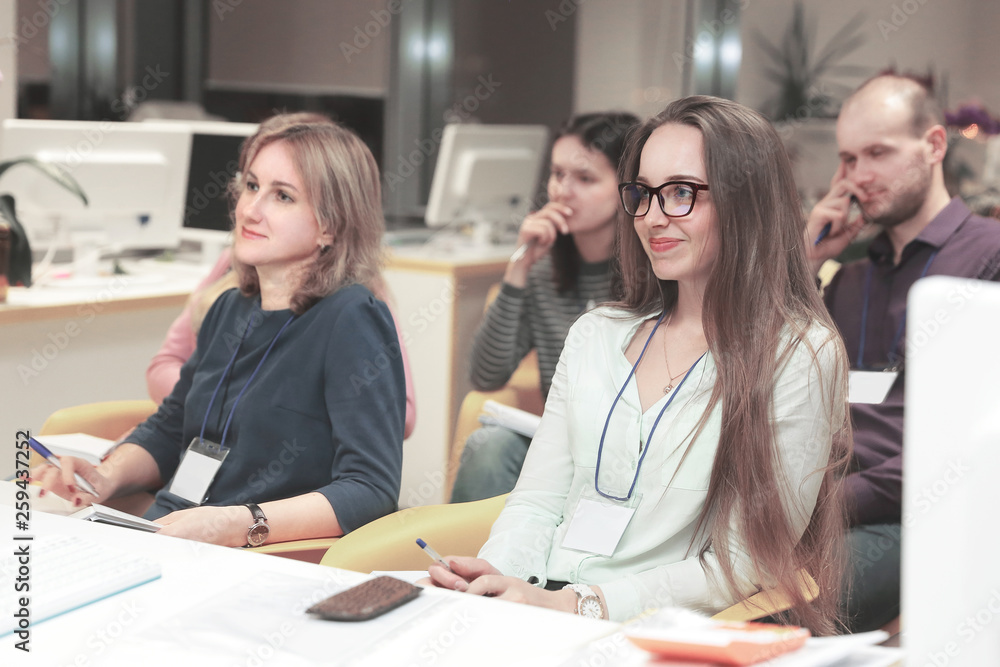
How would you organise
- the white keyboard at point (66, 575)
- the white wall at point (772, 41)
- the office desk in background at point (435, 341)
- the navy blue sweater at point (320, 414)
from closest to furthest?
the white keyboard at point (66, 575) → the navy blue sweater at point (320, 414) → the office desk in background at point (435, 341) → the white wall at point (772, 41)

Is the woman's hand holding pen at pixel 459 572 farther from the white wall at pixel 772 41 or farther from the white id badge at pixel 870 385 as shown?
the white wall at pixel 772 41

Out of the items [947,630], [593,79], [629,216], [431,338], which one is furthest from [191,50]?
[947,630]

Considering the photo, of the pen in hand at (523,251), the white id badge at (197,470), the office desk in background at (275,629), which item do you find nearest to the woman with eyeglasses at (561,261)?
the pen in hand at (523,251)

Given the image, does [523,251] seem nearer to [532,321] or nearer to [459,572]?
[532,321]

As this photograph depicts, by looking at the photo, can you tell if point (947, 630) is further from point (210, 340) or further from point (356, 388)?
point (210, 340)

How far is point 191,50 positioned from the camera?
7129 millimetres

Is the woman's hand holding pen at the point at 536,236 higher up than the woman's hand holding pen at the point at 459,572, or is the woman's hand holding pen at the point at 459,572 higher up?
the woman's hand holding pen at the point at 536,236

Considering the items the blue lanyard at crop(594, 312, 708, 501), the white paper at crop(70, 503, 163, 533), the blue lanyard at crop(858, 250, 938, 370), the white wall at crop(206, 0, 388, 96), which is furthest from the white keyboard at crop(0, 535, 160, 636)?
the white wall at crop(206, 0, 388, 96)

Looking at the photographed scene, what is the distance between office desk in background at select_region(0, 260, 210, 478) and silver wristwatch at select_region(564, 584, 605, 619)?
2.01 m

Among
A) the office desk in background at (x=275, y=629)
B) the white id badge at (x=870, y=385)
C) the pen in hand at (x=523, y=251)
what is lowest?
Result: the office desk in background at (x=275, y=629)

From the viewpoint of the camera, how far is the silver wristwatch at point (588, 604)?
4.87 feet

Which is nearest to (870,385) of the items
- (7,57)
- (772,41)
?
(7,57)

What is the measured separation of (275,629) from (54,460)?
37.9 inches

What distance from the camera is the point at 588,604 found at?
1.49 m
